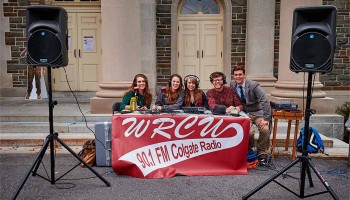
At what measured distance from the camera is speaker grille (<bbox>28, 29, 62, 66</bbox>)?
4320mm

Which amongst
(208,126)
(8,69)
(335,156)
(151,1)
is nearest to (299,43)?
(208,126)

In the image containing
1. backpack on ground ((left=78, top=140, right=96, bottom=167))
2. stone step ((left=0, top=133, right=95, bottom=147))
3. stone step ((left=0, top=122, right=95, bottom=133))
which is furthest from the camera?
stone step ((left=0, top=122, right=95, bottom=133))

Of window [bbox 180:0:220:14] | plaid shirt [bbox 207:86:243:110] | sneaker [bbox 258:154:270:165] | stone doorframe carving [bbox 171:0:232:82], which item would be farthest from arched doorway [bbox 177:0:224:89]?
sneaker [bbox 258:154:270:165]

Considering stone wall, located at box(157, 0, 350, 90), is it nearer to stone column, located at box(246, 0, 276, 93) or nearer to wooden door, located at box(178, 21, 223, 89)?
wooden door, located at box(178, 21, 223, 89)

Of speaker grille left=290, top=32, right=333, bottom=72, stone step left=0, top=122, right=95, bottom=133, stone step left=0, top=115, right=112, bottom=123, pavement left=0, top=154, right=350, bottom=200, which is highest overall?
speaker grille left=290, top=32, right=333, bottom=72

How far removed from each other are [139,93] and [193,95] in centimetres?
84

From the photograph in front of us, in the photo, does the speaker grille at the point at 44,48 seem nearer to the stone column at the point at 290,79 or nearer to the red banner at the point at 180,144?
the red banner at the point at 180,144

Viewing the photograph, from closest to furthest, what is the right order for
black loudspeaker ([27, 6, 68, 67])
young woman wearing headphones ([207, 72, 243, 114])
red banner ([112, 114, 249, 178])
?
black loudspeaker ([27, 6, 68, 67]) → red banner ([112, 114, 249, 178]) → young woman wearing headphones ([207, 72, 243, 114])

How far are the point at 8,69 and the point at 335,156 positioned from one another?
30.3 feet

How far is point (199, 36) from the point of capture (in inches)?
436

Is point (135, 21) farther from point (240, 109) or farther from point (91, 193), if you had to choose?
point (91, 193)

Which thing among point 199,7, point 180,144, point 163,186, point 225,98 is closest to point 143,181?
point 163,186

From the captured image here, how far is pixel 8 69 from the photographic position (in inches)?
440

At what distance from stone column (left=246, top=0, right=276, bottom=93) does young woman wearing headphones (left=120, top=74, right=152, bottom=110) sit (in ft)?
15.6
